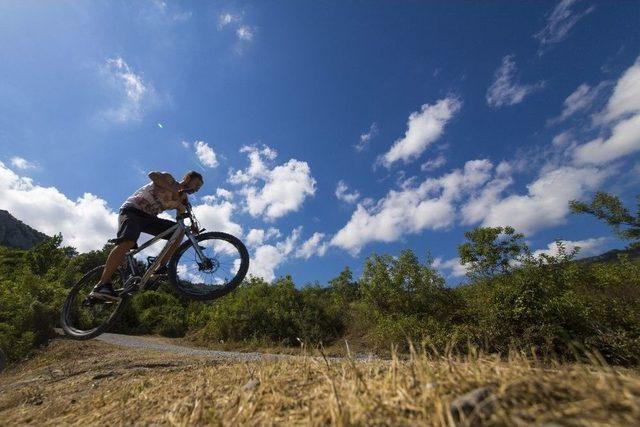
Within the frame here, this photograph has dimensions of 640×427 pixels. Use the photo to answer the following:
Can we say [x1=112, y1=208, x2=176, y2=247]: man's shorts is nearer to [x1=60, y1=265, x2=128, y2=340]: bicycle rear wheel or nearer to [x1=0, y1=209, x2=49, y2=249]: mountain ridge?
[x1=60, y1=265, x2=128, y2=340]: bicycle rear wheel

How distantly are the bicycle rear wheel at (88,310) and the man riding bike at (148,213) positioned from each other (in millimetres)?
317

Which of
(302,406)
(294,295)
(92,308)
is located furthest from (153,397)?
(294,295)

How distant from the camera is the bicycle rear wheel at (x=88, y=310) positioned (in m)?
6.03

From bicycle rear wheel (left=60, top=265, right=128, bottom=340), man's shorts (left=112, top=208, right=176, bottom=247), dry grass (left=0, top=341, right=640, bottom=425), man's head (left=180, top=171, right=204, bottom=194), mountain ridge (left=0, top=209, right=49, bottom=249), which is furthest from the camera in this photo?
mountain ridge (left=0, top=209, right=49, bottom=249)

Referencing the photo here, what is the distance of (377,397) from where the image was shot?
1.65 m

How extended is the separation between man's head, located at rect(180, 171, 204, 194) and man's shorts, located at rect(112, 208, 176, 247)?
70 cm

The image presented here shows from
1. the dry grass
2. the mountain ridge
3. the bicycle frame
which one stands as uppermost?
the mountain ridge

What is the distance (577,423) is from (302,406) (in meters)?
1.22

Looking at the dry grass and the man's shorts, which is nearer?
the dry grass

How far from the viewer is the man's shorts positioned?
5.60 metres

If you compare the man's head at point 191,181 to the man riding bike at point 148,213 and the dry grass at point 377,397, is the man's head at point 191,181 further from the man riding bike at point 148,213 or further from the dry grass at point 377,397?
the dry grass at point 377,397

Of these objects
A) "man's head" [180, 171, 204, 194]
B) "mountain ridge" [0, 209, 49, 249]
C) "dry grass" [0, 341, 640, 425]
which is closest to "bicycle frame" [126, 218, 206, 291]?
"man's head" [180, 171, 204, 194]

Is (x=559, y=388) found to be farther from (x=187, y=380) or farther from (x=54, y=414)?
(x=54, y=414)

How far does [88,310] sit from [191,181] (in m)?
3.32
